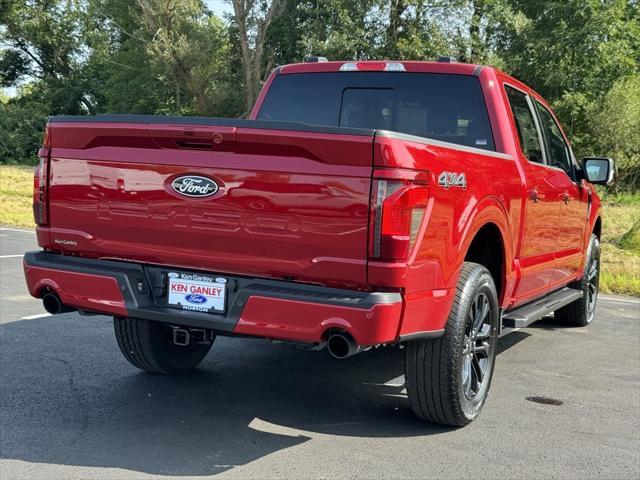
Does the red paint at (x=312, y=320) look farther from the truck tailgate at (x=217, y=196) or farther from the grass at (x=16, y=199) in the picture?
the grass at (x=16, y=199)

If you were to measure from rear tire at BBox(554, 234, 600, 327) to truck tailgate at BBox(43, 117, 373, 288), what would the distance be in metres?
4.31

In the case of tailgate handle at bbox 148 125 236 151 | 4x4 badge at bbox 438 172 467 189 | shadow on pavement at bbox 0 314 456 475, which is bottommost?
shadow on pavement at bbox 0 314 456 475

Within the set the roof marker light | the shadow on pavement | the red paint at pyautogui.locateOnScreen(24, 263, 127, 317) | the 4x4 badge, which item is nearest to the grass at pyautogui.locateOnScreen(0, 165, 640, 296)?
the shadow on pavement

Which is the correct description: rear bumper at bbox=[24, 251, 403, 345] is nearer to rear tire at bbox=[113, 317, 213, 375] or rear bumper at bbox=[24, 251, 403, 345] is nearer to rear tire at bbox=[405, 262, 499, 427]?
A: rear tire at bbox=[405, 262, 499, 427]

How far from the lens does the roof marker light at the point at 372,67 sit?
5.25 metres

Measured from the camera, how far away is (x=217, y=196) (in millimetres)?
3705

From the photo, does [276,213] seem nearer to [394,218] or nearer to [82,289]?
[394,218]

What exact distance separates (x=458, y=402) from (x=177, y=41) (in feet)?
101

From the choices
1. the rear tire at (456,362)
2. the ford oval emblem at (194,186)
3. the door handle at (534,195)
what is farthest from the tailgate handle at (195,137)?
the door handle at (534,195)

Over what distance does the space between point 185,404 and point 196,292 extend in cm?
101

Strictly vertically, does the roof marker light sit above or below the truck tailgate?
above

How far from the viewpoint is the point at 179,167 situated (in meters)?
3.79

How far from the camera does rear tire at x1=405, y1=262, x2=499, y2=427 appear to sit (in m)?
3.98

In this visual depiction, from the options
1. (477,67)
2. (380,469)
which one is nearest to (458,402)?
(380,469)
